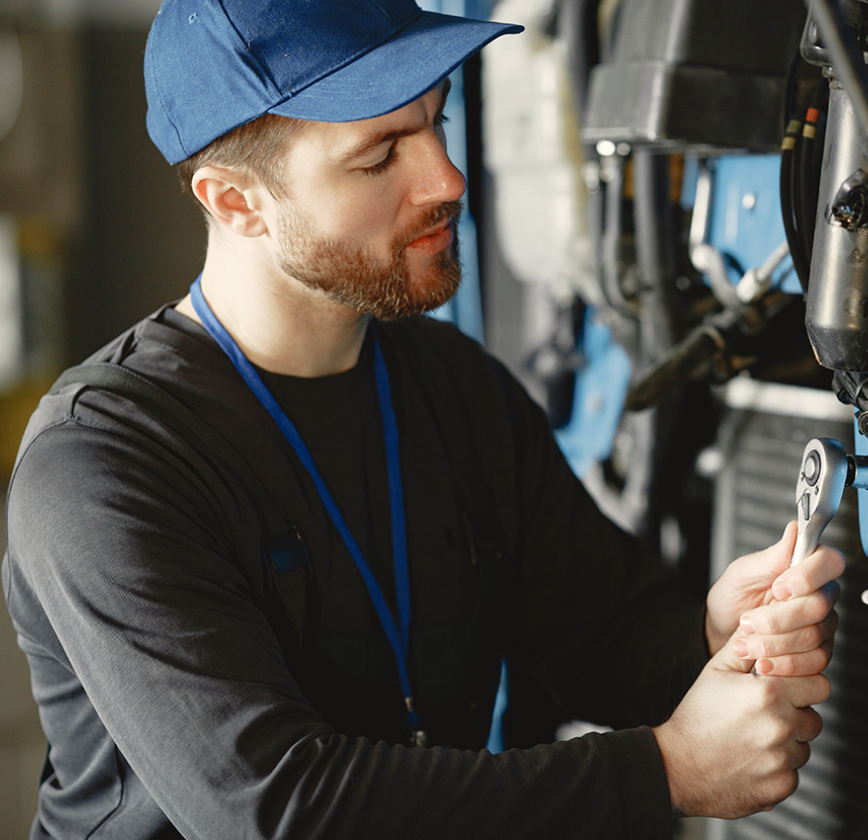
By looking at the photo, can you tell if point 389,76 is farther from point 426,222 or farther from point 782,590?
point 782,590

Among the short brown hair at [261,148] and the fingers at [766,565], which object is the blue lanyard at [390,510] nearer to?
the short brown hair at [261,148]

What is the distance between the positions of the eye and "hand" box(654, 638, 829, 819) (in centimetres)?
55

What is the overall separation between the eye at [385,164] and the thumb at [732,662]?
0.53 meters

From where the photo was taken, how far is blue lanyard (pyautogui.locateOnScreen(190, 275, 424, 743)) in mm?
918

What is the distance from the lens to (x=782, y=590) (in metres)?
0.71

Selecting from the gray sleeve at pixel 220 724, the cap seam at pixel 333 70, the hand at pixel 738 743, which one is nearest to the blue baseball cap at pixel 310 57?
the cap seam at pixel 333 70

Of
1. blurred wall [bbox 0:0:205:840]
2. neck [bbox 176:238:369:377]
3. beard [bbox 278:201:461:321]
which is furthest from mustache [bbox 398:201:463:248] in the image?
blurred wall [bbox 0:0:205:840]

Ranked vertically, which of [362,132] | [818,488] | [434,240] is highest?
[362,132]

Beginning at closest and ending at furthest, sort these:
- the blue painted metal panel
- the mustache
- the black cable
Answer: the black cable < the mustache < the blue painted metal panel

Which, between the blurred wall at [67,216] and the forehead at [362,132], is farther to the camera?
the blurred wall at [67,216]

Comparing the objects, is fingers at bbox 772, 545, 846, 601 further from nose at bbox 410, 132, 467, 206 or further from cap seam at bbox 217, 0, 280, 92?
cap seam at bbox 217, 0, 280, 92

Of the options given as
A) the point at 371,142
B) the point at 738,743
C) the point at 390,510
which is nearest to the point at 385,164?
the point at 371,142

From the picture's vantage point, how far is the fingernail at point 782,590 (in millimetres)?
705

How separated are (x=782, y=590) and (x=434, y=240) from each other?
1.53 ft
